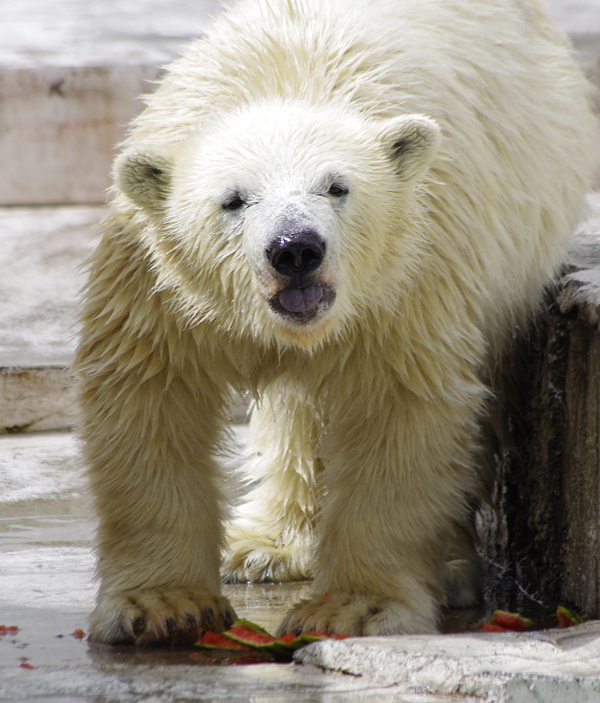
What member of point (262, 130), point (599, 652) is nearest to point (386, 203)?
point (262, 130)

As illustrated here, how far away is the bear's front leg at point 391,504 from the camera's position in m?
2.59

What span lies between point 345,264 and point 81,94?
5.27 meters

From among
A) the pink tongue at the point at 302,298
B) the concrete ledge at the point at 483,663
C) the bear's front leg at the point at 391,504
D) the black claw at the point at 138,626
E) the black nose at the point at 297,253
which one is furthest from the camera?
the bear's front leg at the point at 391,504

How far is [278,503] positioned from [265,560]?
0.28m

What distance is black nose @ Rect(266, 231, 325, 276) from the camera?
7.45ft

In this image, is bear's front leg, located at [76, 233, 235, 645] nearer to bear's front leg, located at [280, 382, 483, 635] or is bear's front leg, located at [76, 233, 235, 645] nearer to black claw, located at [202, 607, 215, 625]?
black claw, located at [202, 607, 215, 625]

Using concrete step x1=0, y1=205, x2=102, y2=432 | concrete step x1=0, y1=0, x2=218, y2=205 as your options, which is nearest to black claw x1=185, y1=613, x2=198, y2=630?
concrete step x1=0, y1=205, x2=102, y2=432

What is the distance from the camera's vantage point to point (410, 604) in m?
2.58

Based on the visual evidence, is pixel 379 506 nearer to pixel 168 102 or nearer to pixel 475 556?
pixel 475 556

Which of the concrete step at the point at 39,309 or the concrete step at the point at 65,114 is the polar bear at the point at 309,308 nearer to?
the concrete step at the point at 39,309

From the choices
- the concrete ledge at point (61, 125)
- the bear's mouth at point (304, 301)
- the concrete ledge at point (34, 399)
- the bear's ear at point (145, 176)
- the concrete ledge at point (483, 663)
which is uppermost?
the concrete ledge at point (61, 125)

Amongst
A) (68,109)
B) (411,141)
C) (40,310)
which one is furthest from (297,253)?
(68,109)

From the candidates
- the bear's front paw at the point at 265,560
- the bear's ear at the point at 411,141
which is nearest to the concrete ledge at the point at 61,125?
the bear's front paw at the point at 265,560

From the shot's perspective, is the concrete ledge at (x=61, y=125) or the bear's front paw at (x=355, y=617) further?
the concrete ledge at (x=61, y=125)
